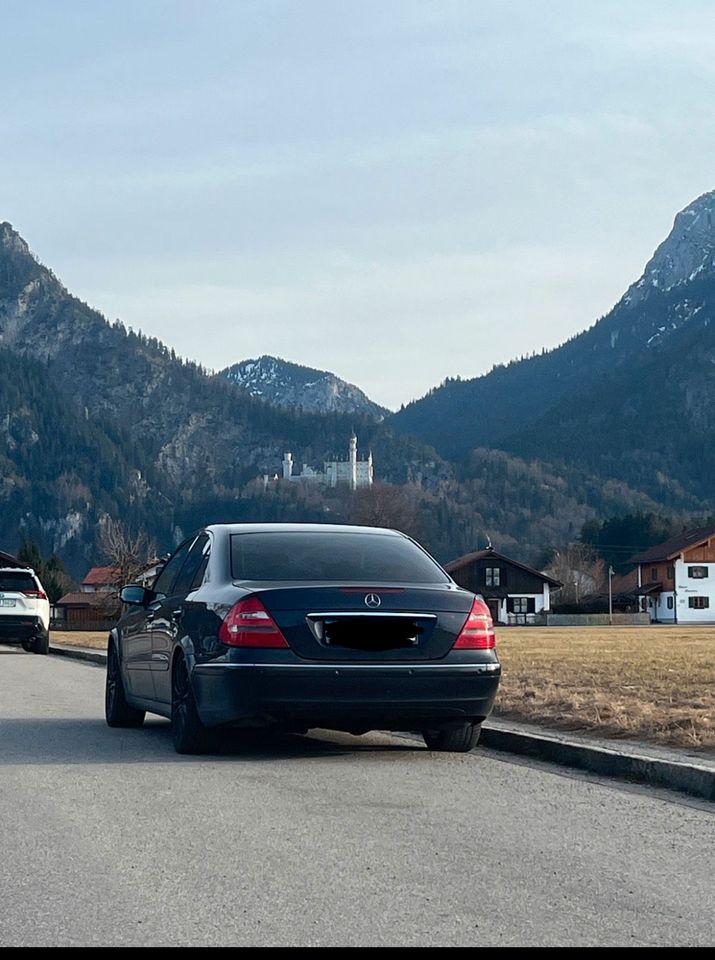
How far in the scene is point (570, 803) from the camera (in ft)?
27.3

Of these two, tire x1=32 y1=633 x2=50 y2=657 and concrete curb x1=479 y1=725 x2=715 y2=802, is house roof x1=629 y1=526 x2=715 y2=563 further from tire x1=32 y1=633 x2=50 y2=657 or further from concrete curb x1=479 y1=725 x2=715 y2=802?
concrete curb x1=479 y1=725 x2=715 y2=802

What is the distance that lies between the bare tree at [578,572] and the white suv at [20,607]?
10144cm

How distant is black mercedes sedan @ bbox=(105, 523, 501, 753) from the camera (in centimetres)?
958

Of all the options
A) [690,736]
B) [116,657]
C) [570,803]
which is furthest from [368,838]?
[116,657]

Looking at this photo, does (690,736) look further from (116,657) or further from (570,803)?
(116,657)

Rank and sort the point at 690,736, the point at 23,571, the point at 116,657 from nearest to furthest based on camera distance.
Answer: the point at 690,736 → the point at 116,657 → the point at 23,571

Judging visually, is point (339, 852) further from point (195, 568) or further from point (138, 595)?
point (138, 595)

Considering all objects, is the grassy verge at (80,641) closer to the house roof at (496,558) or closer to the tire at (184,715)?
the tire at (184,715)

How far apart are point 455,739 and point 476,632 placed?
1.05m

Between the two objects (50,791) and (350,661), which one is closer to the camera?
(50,791)

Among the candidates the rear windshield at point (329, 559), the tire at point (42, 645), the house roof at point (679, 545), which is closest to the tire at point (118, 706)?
the rear windshield at point (329, 559)

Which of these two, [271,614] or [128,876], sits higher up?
[271,614]

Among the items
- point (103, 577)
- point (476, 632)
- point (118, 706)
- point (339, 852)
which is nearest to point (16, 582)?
point (118, 706)
